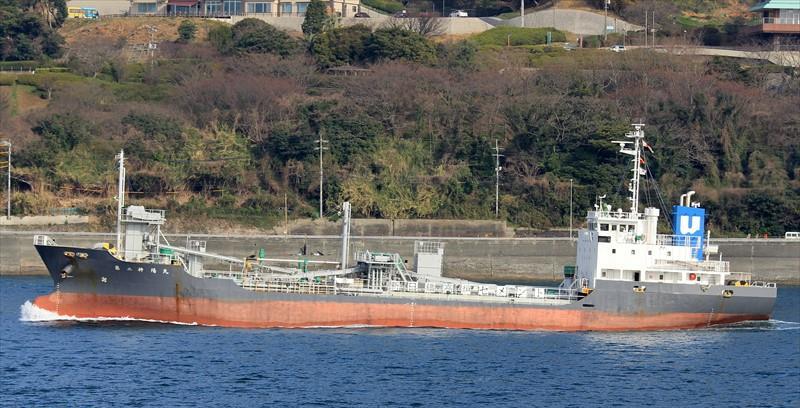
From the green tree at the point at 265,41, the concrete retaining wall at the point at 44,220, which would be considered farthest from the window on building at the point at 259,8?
the concrete retaining wall at the point at 44,220

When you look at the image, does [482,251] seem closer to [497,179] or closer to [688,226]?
[497,179]

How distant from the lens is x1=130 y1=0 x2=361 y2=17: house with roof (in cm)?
11506

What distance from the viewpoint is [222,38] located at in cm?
10644

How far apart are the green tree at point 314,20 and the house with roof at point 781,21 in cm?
3483

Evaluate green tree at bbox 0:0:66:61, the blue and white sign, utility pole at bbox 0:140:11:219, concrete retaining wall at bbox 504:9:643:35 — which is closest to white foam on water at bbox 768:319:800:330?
the blue and white sign

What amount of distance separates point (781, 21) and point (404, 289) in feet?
206

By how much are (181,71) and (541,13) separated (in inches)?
1245

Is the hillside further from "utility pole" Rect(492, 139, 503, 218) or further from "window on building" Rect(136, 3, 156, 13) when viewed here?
"window on building" Rect(136, 3, 156, 13)

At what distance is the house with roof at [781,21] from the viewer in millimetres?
104062

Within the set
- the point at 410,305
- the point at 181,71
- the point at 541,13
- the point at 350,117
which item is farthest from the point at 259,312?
the point at 541,13

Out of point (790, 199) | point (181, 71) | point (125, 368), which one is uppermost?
point (181, 71)

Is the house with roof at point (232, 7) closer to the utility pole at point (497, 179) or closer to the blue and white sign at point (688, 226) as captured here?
A: the utility pole at point (497, 179)

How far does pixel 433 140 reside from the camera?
86.7 m

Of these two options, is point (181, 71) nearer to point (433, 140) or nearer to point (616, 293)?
point (433, 140)
